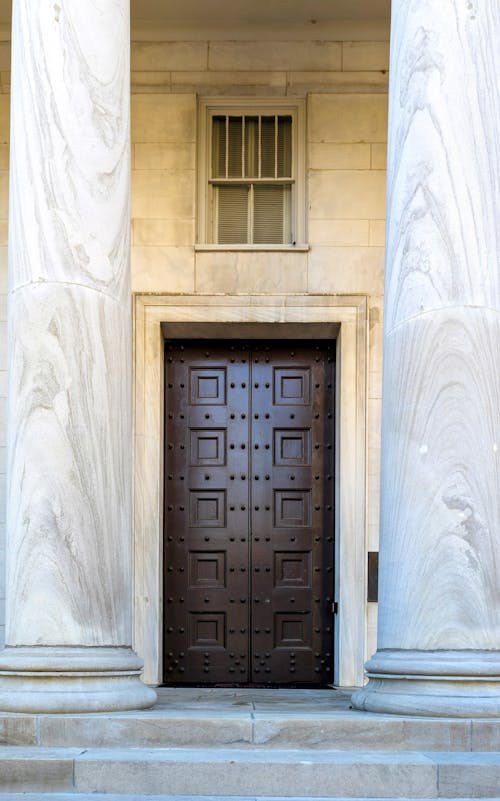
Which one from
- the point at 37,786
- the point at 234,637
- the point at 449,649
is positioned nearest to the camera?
the point at 37,786

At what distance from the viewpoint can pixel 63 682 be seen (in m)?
9.97

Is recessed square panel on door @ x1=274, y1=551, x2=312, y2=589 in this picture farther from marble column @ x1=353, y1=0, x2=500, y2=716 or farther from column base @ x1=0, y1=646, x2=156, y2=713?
column base @ x1=0, y1=646, x2=156, y2=713

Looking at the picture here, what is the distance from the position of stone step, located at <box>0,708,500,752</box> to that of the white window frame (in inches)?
327

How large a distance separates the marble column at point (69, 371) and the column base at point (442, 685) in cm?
207

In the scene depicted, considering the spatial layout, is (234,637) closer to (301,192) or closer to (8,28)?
(301,192)

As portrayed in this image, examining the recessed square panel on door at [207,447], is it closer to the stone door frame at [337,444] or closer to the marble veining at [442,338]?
the stone door frame at [337,444]

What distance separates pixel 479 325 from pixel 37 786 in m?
5.07

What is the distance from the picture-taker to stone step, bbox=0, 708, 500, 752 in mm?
9422

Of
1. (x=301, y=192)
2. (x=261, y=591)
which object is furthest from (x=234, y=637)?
(x=301, y=192)

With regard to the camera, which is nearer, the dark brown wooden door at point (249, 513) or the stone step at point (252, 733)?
the stone step at point (252, 733)

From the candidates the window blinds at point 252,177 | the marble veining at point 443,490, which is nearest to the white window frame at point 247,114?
the window blinds at point 252,177

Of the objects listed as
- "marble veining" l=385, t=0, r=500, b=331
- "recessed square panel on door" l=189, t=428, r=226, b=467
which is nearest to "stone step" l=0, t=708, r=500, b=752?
"marble veining" l=385, t=0, r=500, b=331

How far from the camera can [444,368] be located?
10344 mm

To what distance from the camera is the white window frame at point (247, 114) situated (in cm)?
1653
